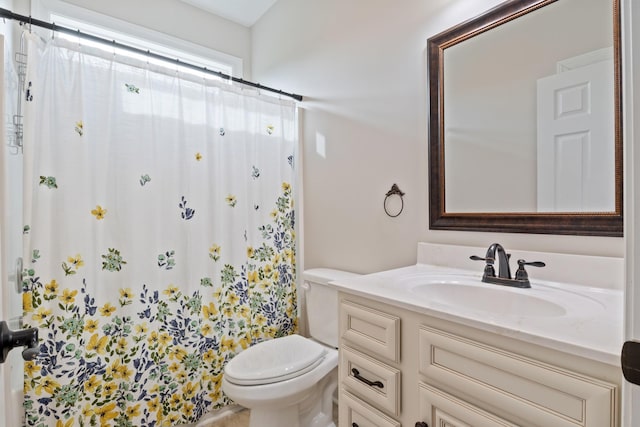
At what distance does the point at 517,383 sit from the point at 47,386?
5.62ft

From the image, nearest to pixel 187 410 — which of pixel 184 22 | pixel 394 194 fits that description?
pixel 394 194

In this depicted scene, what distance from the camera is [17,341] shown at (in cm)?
59

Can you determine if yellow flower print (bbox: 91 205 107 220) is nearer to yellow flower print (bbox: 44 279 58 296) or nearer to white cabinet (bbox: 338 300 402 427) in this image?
yellow flower print (bbox: 44 279 58 296)

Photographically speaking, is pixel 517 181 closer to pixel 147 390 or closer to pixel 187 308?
pixel 187 308

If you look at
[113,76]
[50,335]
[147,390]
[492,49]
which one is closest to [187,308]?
[147,390]

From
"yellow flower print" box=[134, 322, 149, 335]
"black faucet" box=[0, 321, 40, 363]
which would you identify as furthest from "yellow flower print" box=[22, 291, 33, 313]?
"black faucet" box=[0, 321, 40, 363]

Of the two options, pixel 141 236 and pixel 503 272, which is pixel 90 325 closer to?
pixel 141 236

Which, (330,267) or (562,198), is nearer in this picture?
(562,198)

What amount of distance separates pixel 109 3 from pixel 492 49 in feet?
7.66

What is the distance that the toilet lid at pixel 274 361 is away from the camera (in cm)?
134

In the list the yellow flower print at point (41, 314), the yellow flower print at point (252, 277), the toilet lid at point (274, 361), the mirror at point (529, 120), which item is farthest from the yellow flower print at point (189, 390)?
the mirror at point (529, 120)

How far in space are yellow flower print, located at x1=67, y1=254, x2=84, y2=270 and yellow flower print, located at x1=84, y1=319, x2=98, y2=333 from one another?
0.25m

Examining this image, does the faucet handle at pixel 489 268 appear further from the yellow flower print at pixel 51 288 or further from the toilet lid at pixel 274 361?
the yellow flower print at pixel 51 288

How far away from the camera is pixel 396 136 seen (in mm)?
1518
